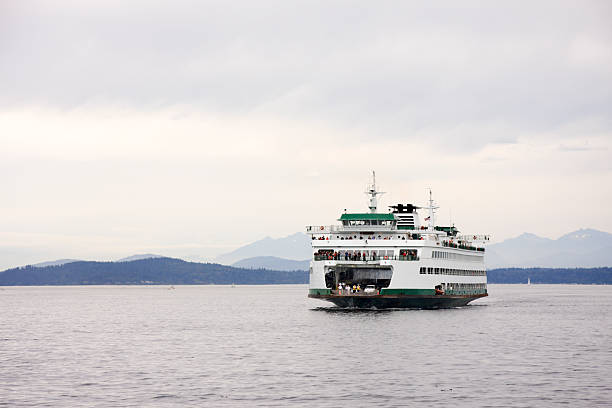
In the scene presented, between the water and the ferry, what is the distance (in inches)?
214

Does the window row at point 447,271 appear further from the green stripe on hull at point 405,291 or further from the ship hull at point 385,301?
the ship hull at point 385,301

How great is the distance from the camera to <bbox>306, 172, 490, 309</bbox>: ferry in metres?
93.2

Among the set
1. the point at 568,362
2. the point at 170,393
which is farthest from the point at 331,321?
the point at 170,393

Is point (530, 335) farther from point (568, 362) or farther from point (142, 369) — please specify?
point (142, 369)

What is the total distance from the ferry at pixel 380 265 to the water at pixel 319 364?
5438 mm

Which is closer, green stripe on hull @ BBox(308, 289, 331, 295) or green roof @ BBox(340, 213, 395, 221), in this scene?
green stripe on hull @ BBox(308, 289, 331, 295)

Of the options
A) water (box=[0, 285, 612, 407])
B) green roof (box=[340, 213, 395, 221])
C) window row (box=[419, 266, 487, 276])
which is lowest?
water (box=[0, 285, 612, 407])

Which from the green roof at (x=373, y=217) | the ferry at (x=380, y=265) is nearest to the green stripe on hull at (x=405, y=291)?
the ferry at (x=380, y=265)

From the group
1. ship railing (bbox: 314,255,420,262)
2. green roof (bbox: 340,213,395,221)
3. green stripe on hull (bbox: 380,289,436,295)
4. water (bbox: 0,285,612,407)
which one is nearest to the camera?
water (bbox: 0,285,612,407)

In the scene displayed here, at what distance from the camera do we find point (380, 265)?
9275 cm

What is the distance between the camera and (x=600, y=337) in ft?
241

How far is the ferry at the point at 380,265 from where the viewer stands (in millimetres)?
93188

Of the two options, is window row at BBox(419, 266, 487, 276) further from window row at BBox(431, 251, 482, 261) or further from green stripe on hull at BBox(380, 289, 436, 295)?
green stripe on hull at BBox(380, 289, 436, 295)

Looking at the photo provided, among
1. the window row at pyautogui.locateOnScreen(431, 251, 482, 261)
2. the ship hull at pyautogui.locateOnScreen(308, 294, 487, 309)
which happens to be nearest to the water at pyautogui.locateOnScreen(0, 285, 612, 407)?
the ship hull at pyautogui.locateOnScreen(308, 294, 487, 309)
